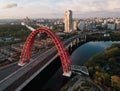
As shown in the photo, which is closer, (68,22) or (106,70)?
(106,70)

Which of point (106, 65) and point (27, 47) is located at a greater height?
point (27, 47)

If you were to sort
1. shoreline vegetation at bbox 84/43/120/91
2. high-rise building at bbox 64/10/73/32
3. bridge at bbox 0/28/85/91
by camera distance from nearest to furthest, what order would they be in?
bridge at bbox 0/28/85/91 → shoreline vegetation at bbox 84/43/120/91 → high-rise building at bbox 64/10/73/32

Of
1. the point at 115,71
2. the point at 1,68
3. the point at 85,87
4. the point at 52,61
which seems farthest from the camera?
the point at 52,61

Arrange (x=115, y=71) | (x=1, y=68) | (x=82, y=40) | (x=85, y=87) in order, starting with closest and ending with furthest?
(x=85, y=87), (x=115, y=71), (x=1, y=68), (x=82, y=40)

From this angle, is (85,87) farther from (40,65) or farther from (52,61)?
(52,61)

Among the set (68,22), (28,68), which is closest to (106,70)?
(28,68)

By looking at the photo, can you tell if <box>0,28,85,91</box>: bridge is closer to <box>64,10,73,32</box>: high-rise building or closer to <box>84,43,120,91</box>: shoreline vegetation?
<box>84,43,120,91</box>: shoreline vegetation

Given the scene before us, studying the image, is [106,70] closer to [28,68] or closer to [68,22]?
[28,68]

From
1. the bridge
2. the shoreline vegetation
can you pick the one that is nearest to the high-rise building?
the shoreline vegetation

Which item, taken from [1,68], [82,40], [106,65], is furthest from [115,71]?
[82,40]
